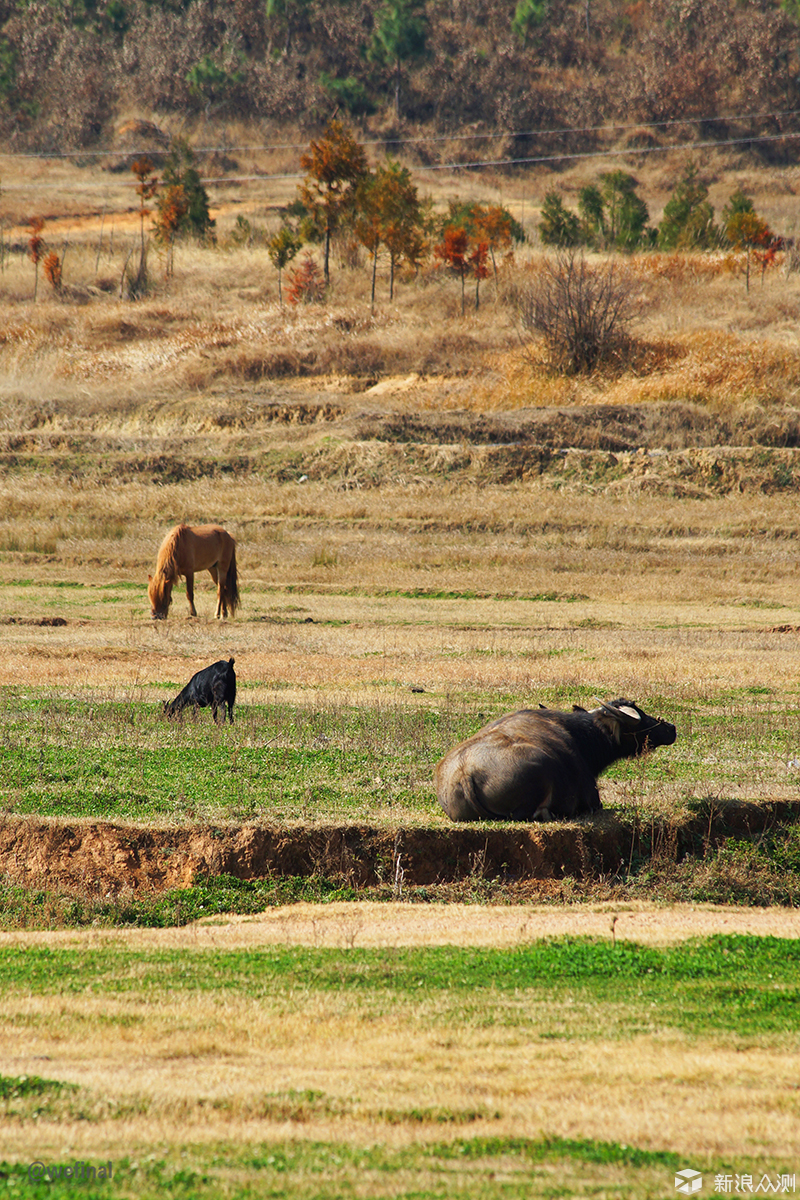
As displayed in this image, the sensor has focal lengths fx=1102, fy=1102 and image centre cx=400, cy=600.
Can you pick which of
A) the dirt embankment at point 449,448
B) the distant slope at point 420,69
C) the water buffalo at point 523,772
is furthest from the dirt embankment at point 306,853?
the distant slope at point 420,69

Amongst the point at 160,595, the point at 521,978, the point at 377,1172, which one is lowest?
the point at 160,595

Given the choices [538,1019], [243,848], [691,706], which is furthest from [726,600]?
[538,1019]

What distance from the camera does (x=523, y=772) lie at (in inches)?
375

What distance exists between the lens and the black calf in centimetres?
1384

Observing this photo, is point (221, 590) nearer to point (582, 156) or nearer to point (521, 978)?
point (521, 978)

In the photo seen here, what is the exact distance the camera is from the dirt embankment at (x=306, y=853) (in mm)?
9133

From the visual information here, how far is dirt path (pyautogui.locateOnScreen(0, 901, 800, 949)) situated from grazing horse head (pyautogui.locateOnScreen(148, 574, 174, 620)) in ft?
50.4

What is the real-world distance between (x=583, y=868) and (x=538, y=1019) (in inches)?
124

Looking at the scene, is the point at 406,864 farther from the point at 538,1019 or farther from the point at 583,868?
the point at 538,1019

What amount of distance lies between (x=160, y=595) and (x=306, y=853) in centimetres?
Result: 1484

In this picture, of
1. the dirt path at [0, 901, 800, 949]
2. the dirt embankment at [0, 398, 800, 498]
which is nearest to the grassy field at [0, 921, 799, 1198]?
the dirt path at [0, 901, 800, 949]

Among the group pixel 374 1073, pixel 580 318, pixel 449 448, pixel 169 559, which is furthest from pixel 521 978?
pixel 580 318

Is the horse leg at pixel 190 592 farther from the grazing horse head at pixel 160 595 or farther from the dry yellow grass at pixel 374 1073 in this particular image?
the dry yellow grass at pixel 374 1073

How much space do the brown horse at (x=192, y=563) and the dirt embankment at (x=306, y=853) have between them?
14161mm
